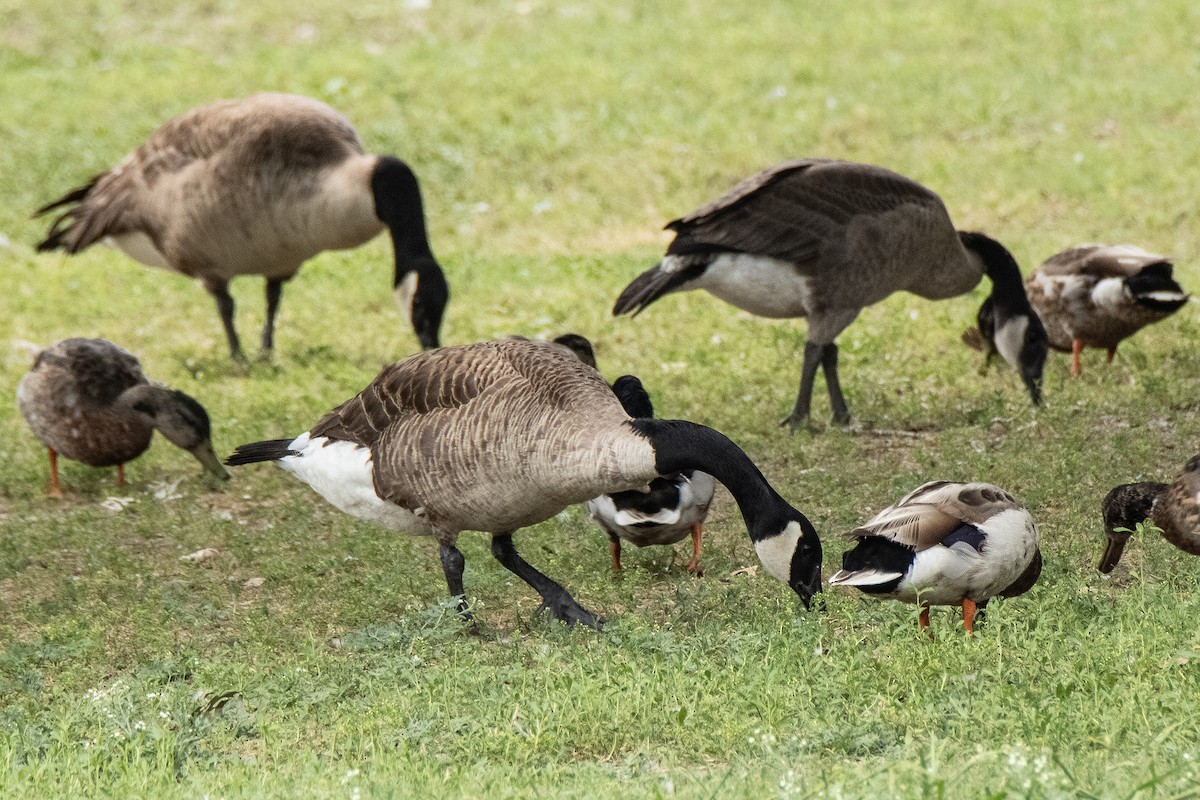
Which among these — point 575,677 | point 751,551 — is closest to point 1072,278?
point 751,551

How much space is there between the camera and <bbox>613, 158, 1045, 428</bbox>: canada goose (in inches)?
383

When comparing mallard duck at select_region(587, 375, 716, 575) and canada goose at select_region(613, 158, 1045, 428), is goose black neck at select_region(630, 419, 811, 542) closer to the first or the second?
mallard duck at select_region(587, 375, 716, 575)

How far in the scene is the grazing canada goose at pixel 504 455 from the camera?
654cm

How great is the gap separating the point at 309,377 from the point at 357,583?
4.43 m

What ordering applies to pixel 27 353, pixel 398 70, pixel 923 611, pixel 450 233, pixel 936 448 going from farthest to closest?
1. pixel 398 70
2. pixel 450 233
3. pixel 27 353
4. pixel 936 448
5. pixel 923 611

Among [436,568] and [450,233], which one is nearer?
[436,568]

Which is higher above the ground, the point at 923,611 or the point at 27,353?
the point at 923,611

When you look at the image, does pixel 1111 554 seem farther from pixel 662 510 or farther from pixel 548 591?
pixel 548 591

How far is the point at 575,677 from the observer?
604 cm

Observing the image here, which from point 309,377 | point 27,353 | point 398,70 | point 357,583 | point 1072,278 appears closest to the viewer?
point 357,583

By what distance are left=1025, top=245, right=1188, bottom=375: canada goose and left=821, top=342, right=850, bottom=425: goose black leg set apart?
76.7 inches

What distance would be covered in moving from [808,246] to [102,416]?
15.3ft

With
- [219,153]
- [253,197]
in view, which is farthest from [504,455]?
[219,153]

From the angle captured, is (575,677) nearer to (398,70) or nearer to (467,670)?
(467,670)
